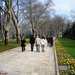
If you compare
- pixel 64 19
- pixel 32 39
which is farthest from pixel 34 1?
pixel 64 19

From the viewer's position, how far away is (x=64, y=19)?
5344 inches

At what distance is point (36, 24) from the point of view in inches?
3115

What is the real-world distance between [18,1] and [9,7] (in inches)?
527

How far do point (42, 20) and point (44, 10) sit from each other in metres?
15.4

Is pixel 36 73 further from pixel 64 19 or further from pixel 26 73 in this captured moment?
pixel 64 19

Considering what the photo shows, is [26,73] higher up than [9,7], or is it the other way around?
[9,7]

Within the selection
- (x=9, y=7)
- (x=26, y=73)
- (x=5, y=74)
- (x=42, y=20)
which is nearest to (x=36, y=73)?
(x=26, y=73)

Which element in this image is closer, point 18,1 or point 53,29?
point 18,1

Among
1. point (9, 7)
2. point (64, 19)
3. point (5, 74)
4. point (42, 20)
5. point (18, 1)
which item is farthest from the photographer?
point (64, 19)

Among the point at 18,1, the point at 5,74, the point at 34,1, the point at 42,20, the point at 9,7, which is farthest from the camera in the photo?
the point at 42,20

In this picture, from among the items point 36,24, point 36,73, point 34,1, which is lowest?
point 36,73

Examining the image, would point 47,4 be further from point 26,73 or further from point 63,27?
point 63,27

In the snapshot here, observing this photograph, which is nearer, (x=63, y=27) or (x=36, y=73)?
(x=36, y=73)

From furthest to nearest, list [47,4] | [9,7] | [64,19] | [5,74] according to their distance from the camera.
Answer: [64,19] < [47,4] < [9,7] < [5,74]
